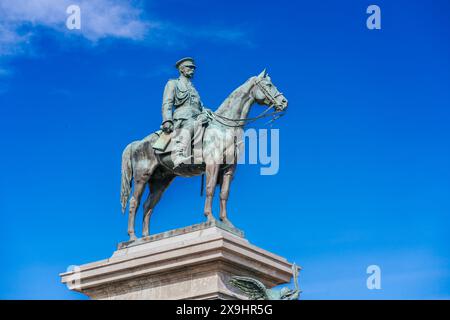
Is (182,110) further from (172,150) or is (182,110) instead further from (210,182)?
(210,182)

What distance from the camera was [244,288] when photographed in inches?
785

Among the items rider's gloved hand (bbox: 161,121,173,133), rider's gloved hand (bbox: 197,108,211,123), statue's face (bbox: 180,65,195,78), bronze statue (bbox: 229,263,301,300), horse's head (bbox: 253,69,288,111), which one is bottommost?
bronze statue (bbox: 229,263,301,300)

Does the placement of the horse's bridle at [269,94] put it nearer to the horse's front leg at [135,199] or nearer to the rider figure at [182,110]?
the rider figure at [182,110]

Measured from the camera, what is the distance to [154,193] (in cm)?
2283

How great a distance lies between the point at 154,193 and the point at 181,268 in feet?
9.86

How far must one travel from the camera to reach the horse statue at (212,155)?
21.8 m

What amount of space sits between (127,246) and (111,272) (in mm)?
927

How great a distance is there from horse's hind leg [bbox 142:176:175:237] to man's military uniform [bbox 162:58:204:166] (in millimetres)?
1238

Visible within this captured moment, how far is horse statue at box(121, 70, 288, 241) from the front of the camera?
21750 millimetres

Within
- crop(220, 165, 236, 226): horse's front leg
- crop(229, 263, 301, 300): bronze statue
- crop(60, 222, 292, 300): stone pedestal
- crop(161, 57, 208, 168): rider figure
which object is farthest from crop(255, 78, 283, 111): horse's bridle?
crop(229, 263, 301, 300): bronze statue

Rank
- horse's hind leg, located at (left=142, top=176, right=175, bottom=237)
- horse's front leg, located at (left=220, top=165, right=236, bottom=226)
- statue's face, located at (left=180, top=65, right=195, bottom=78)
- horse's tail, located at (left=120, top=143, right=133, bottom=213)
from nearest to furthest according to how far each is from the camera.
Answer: horse's front leg, located at (left=220, top=165, right=236, bottom=226)
horse's hind leg, located at (left=142, top=176, right=175, bottom=237)
horse's tail, located at (left=120, top=143, right=133, bottom=213)
statue's face, located at (left=180, top=65, right=195, bottom=78)

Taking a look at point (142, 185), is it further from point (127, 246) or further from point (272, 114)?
point (272, 114)

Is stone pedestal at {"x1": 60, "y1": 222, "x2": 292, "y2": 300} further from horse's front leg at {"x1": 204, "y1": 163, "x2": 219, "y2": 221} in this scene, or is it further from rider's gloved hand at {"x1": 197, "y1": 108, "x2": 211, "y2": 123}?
rider's gloved hand at {"x1": 197, "y1": 108, "x2": 211, "y2": 123}
